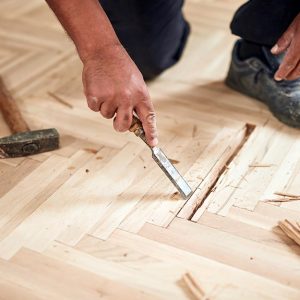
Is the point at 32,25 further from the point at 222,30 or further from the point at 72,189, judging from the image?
the point at 72,189

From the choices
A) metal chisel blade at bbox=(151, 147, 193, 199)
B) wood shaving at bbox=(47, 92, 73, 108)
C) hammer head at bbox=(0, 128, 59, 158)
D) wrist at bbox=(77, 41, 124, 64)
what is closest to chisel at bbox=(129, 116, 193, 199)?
metal chisel blade at bbox=(151, 147, 193, 199)

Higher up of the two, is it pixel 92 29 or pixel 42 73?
pixel 92 29

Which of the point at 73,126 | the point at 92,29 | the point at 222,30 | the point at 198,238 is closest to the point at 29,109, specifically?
the point at 73,126

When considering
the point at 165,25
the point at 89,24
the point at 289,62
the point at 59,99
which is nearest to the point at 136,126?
the point at 89,24

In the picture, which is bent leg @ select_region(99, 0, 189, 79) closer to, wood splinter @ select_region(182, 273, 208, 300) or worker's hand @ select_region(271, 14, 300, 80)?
worker's hand @ select_region(271, 14, 300, 80)

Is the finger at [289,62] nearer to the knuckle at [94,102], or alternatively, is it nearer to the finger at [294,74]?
the finger at [294,74]

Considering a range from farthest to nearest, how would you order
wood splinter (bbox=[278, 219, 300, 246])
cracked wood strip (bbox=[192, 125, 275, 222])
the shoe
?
1. the shoe
2. cracked wood strip (bbox=[192, 125, 275, 222])
3. wood splinter (bbox=[278, 219, 300, 246])

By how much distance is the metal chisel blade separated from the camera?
105 centimetres

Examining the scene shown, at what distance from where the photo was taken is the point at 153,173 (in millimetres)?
1173

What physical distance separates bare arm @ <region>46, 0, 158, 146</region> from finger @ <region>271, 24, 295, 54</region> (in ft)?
1.49

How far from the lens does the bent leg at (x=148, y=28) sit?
1.52 meters

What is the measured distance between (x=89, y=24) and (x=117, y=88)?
148 mm

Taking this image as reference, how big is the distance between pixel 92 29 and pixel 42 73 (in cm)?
73

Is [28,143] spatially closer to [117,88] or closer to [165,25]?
[117,88]
